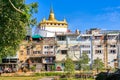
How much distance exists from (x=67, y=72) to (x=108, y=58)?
19.1 m

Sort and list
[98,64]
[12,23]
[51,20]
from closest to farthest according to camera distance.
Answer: [12,23], [98,64], [51,20]

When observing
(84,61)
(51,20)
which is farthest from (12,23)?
(51,20)

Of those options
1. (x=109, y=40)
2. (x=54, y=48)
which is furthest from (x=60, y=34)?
(x=109, y=40)

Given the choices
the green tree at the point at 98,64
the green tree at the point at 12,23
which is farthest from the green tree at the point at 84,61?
the green tree at the point at 12,23

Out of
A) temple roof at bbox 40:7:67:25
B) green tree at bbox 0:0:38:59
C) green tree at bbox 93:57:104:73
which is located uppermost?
temple roof at bbox 40:7:67:25

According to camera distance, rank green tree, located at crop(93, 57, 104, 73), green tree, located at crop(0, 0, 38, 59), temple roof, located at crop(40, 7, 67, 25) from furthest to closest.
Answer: temple roof, located at crop(40, 7, 67, 25) < green tree, located at crop(93, 57, 104, 73) < green tree, located at crop(0, 0, 38, 59)

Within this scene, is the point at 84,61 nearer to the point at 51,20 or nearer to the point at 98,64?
the point at 98,64

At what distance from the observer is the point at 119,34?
9381 cm

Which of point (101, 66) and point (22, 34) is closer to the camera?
point (22, 34)

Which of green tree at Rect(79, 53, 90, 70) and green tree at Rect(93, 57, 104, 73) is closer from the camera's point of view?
green tree at Rect(93, 57, 104, 73)

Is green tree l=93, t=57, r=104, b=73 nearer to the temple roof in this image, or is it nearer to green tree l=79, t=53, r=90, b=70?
green tree l=79, t=53, r=90, b=70

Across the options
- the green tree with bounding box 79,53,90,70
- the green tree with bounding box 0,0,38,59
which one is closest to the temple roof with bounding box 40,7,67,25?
the green tree with bounding box 79,53,90,70

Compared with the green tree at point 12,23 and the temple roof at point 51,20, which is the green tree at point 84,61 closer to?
the temple roof at point 51,20

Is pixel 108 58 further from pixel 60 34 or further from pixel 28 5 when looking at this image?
pixel 28 5
